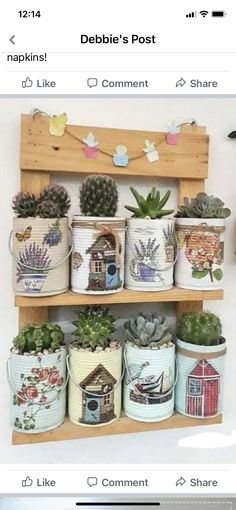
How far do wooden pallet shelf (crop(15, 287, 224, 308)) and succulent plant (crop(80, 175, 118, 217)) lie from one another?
0.28 feet

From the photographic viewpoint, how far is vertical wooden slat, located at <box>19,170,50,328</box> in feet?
1.41

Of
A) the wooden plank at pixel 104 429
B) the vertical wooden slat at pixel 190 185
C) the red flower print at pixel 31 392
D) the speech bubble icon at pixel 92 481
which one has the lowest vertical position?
the speech bubble icon at pixel 92 481

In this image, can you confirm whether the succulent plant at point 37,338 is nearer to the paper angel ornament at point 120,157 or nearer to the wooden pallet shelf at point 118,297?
the wooden pallet shelf at point 118,297

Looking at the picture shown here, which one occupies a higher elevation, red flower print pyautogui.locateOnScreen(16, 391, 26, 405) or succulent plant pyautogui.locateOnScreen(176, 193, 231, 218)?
succulent plant pyautogui.locateOnScreen(176, 193, 231, 218)

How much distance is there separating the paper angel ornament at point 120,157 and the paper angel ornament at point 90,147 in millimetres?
23

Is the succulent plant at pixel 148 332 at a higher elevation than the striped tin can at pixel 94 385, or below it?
higher

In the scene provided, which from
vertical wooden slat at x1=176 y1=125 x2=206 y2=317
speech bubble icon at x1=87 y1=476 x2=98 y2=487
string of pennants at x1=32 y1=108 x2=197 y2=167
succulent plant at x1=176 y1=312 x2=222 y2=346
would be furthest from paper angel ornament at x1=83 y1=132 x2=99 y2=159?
speech bubble icon at x1=87 y1=476 x2=98 y2=487

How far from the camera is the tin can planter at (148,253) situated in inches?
16.4

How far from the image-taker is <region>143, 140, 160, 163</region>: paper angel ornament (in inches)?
18.0
